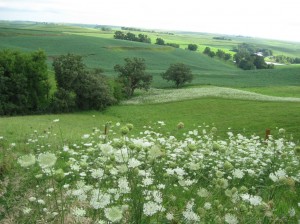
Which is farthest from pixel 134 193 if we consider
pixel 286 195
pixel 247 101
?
pixel 247 101

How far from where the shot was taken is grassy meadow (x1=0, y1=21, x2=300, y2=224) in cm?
331

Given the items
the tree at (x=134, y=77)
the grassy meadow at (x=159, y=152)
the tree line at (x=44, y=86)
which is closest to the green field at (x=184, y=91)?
the grassy meadow at (x=159, y=152)

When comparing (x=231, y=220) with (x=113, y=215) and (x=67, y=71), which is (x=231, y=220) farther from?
(x=67, y=71)

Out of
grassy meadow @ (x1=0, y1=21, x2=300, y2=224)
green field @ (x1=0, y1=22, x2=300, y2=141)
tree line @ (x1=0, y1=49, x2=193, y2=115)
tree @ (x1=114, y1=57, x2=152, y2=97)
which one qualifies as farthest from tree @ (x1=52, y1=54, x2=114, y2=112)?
tree @ (x1=114, y1=57, x2=152, y2=97)

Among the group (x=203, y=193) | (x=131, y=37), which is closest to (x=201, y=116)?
(x=203, y=193)

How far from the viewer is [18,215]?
361cm

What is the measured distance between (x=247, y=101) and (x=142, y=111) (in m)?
15.1

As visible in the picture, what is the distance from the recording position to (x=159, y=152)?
129 inches

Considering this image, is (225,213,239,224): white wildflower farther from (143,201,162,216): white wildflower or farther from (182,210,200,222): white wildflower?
(143,201,162,216): white wildflower

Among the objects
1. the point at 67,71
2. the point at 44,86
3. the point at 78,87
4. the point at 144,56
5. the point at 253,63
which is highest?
Answer: the point at 67,71

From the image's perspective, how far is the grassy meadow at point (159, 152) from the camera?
10.9 feet

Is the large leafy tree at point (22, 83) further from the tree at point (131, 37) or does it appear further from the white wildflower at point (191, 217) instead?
the tree at point (131, 37)

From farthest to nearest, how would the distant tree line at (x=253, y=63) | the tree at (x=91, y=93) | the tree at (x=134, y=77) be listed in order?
the distant tree line at (x=253, y=63), the tree at (x=134, y=77), the tree at (x=91, y=93)

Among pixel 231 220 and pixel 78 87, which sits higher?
pixel 231 220
